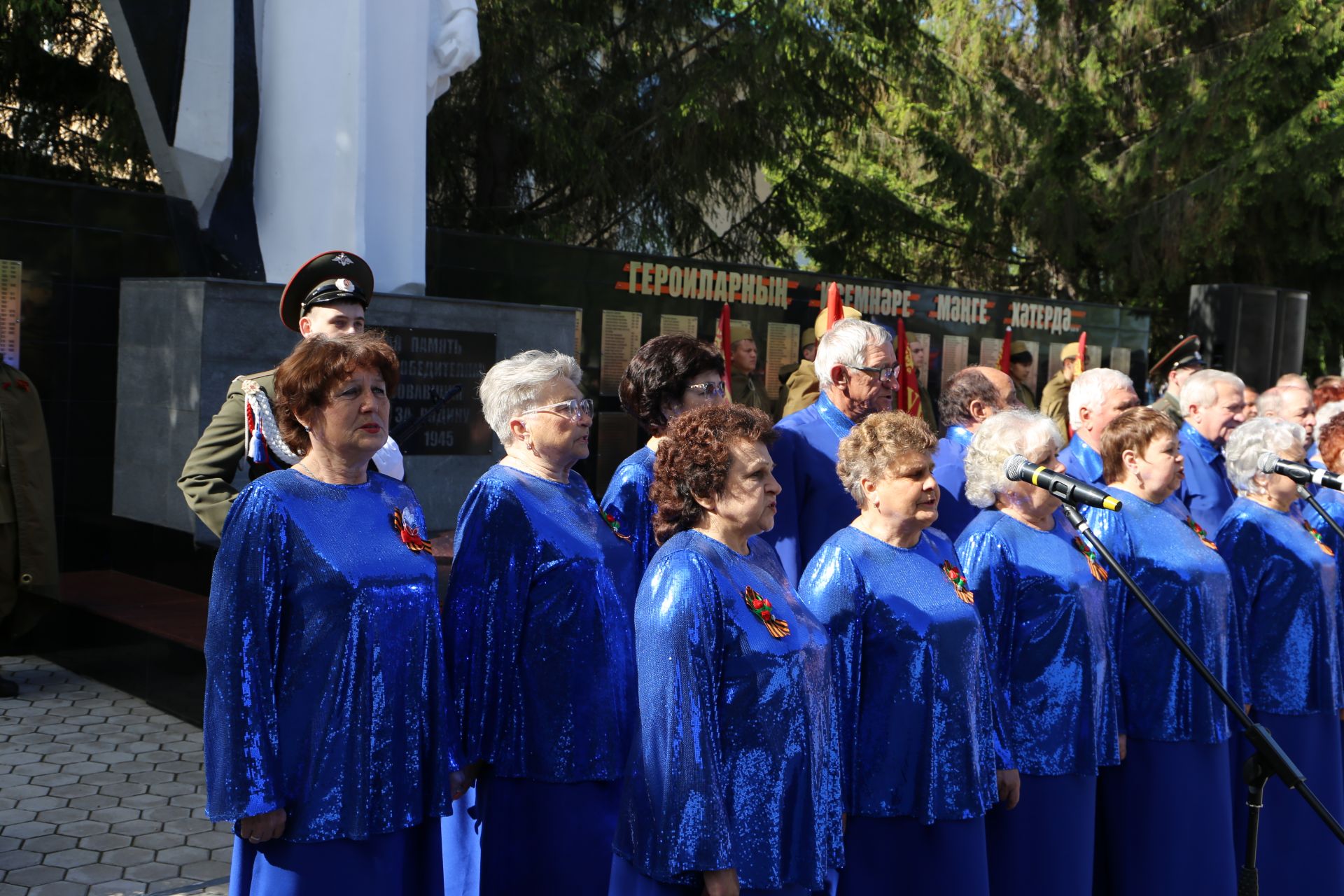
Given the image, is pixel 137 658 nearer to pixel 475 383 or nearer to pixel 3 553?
pixel 3 553

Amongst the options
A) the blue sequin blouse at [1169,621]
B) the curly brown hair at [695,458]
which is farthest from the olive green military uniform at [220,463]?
the blue sequin blouse at [1169,621]

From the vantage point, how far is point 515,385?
3.50m

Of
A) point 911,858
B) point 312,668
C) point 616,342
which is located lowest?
point 911,858

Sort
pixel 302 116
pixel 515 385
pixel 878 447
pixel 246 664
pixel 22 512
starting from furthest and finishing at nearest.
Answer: pixel 302 116 < pixel 22 512 < pixel 515 385 < pixel 878 447 < pixel 246 664

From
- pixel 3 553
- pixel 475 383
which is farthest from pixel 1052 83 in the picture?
pixel 3 553

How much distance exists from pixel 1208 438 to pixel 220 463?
4.37 meters

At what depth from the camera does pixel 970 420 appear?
16.1ft

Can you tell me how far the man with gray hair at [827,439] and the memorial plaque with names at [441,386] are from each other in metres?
3.49

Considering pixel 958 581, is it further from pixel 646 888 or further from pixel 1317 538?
pixel 1317 538

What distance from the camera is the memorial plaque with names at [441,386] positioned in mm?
7520

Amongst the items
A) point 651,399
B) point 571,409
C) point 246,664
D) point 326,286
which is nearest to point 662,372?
point 651,399

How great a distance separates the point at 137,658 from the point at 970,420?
4401 millimetres

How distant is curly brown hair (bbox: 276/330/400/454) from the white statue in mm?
4739

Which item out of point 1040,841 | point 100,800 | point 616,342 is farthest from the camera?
point 616,342
